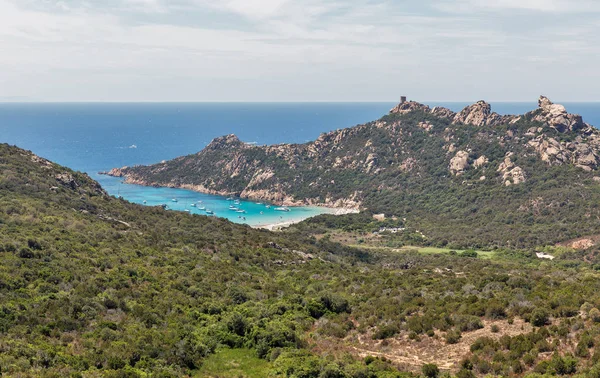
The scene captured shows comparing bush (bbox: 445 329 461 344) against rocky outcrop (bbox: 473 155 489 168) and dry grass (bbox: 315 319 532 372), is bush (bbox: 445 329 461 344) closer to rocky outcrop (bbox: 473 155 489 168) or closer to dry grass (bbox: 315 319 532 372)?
dry grass (bbox: 315 319 532 372)

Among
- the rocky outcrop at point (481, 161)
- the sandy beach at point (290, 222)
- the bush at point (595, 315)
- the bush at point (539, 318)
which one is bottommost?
the sandy beach at point (290, 222)

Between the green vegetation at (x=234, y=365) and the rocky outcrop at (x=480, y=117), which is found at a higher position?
the rocky outcrop at (x=480, y=117)

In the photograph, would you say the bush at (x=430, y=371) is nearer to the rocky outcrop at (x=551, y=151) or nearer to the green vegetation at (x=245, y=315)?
the green vegetation at (x=245, y=315)

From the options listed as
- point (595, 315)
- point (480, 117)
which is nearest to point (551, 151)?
point (480, 117)

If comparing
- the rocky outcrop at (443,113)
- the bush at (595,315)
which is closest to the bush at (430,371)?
the bush at (595,315)

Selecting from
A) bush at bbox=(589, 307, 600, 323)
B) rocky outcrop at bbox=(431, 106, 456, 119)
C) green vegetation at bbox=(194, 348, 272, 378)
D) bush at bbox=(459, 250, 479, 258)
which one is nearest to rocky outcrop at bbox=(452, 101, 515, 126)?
rocky outcrop at bbox=(431, 106, 456, 119)

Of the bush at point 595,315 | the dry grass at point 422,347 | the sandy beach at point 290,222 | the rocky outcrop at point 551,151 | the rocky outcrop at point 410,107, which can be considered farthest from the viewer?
the rocky outcrop at point 410,107

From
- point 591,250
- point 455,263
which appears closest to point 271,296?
point 455,263
